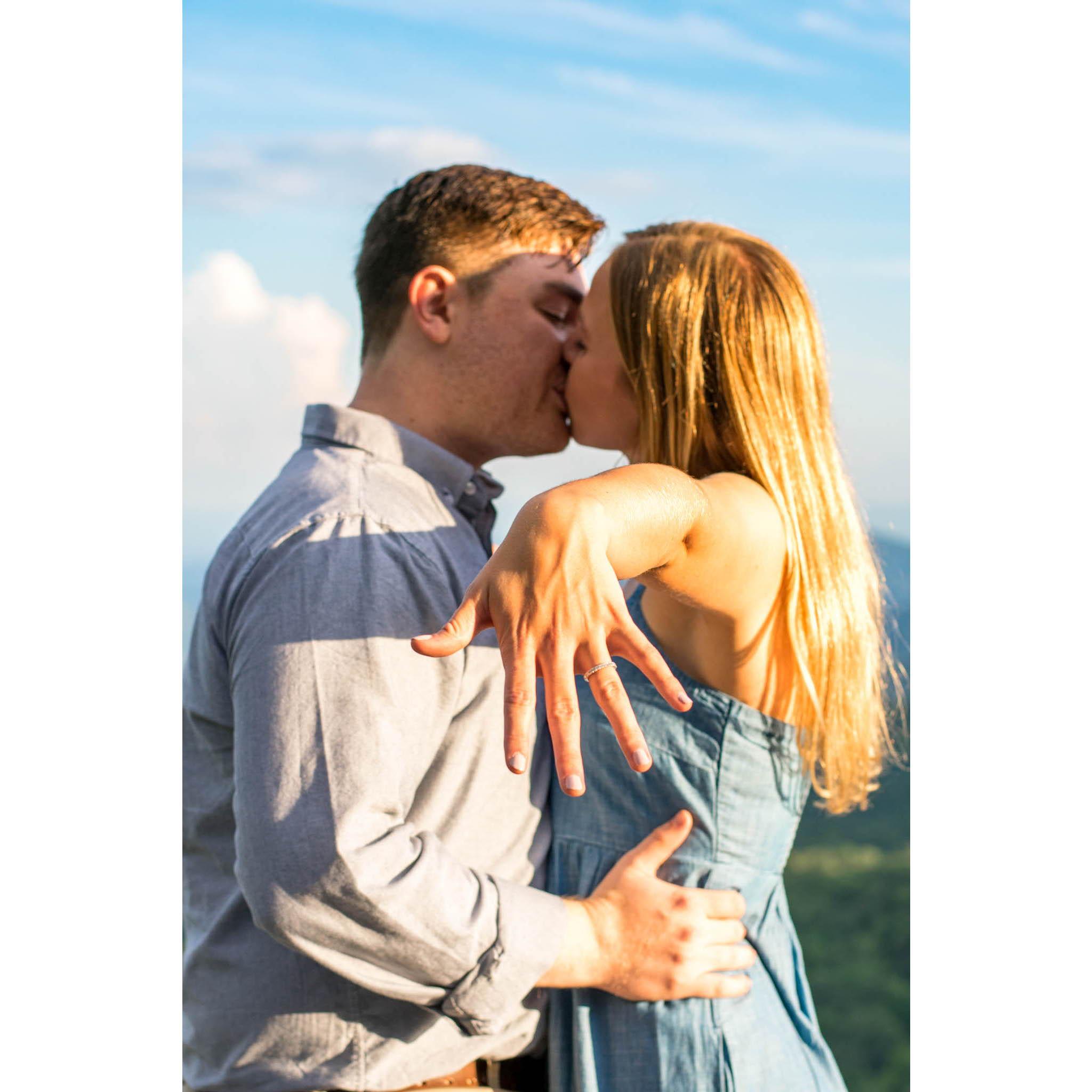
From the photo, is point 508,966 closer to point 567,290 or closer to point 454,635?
point 454,635

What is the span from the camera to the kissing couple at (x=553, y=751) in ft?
5.67

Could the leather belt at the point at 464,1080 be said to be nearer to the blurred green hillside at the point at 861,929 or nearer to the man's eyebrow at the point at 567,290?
the man's eyebrow at the point at 567,290

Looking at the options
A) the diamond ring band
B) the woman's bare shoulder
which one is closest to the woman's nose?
the woman's bare shoulder

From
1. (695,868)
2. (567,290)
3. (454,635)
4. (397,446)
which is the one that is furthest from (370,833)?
(567,290)

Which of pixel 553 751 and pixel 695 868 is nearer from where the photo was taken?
pixel 553 751

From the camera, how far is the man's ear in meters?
2.54

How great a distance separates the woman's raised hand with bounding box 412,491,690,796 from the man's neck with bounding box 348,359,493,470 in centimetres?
113

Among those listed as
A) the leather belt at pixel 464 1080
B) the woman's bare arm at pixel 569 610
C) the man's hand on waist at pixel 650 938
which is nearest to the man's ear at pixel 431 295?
the woman's bare arm at pixel 569 610

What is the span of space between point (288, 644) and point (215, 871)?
0.58 metres

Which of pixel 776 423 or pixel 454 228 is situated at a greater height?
pixel 454 228

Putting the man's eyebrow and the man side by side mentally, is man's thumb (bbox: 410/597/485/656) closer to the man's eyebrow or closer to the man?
the man

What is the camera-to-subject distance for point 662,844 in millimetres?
2014

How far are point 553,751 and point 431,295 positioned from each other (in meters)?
1.30
